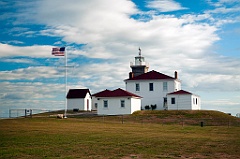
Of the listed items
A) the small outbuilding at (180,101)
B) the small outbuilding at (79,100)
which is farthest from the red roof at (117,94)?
the small outbuilding at (79,100)

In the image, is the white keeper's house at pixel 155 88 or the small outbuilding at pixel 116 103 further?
the white keeper's house at pixel 155 88

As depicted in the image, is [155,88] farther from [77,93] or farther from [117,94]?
[77,93]

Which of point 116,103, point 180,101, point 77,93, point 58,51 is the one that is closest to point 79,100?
point 77,93

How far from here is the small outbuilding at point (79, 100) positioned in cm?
6412

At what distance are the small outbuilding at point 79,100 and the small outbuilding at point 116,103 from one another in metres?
13.3

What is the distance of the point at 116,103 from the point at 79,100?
15.6m

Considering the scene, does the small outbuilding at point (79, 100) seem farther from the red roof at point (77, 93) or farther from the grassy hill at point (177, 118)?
the grassy hill at point (177, 118)

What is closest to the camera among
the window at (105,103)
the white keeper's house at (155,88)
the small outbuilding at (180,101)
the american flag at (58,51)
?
the american flag at (58,51)

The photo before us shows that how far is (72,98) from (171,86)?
19252 mm

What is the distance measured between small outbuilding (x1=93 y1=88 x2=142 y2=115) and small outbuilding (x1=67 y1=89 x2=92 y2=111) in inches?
524

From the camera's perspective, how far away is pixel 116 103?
165 ft

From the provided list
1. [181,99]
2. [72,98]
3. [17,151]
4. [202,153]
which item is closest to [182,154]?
[202,153]

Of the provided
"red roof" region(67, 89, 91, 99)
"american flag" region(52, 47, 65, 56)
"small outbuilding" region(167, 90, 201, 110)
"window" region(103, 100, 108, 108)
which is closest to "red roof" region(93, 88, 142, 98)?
"window" region(103, 100, 108, 108)

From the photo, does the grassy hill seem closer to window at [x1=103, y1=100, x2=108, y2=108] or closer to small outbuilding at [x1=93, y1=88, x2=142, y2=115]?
small outbuilding at [x1=93, y1=88, x2=142, y2=115]
